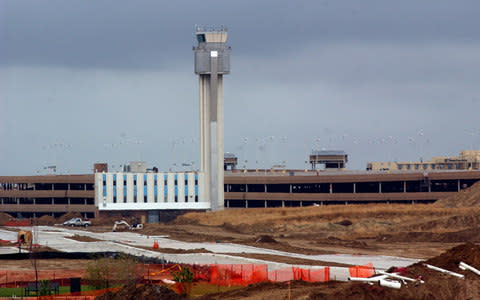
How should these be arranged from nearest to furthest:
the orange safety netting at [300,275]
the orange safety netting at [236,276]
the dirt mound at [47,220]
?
the orange safety netting at [236,276] → the orange safety netting at [300,275] → the dirt mound at [47,220]

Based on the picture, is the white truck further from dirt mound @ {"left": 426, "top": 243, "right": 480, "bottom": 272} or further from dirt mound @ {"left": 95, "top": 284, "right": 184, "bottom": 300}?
dirt mound @ {"left": 426, "top": 243, "right": 480, "bottom": 272}

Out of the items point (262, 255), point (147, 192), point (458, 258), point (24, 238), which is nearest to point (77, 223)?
point (147, 192)

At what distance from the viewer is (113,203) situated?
175750mm

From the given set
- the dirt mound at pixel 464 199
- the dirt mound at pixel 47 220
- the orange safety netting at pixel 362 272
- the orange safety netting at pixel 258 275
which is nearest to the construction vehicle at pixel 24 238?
the orange safety netting at pixel 258 275

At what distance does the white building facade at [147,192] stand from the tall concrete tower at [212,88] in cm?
631

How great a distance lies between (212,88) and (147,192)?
2616cm

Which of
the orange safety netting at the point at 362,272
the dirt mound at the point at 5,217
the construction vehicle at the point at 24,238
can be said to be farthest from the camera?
the dirt mound at the point at 5,217

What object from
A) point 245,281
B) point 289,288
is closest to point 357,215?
point 245,281

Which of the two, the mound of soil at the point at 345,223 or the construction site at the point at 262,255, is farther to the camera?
the mound of soil at the point at 345,223

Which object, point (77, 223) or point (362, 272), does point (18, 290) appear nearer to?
point (362, 272)

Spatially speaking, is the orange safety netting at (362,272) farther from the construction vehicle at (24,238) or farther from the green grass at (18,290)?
the construction vehicle at (24,238)

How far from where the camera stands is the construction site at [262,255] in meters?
52.3

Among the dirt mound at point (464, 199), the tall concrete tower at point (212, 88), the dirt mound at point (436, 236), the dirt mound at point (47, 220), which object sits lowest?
the dirt mound at point (47, 220)

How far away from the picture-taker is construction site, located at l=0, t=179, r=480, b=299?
52.3 meters
